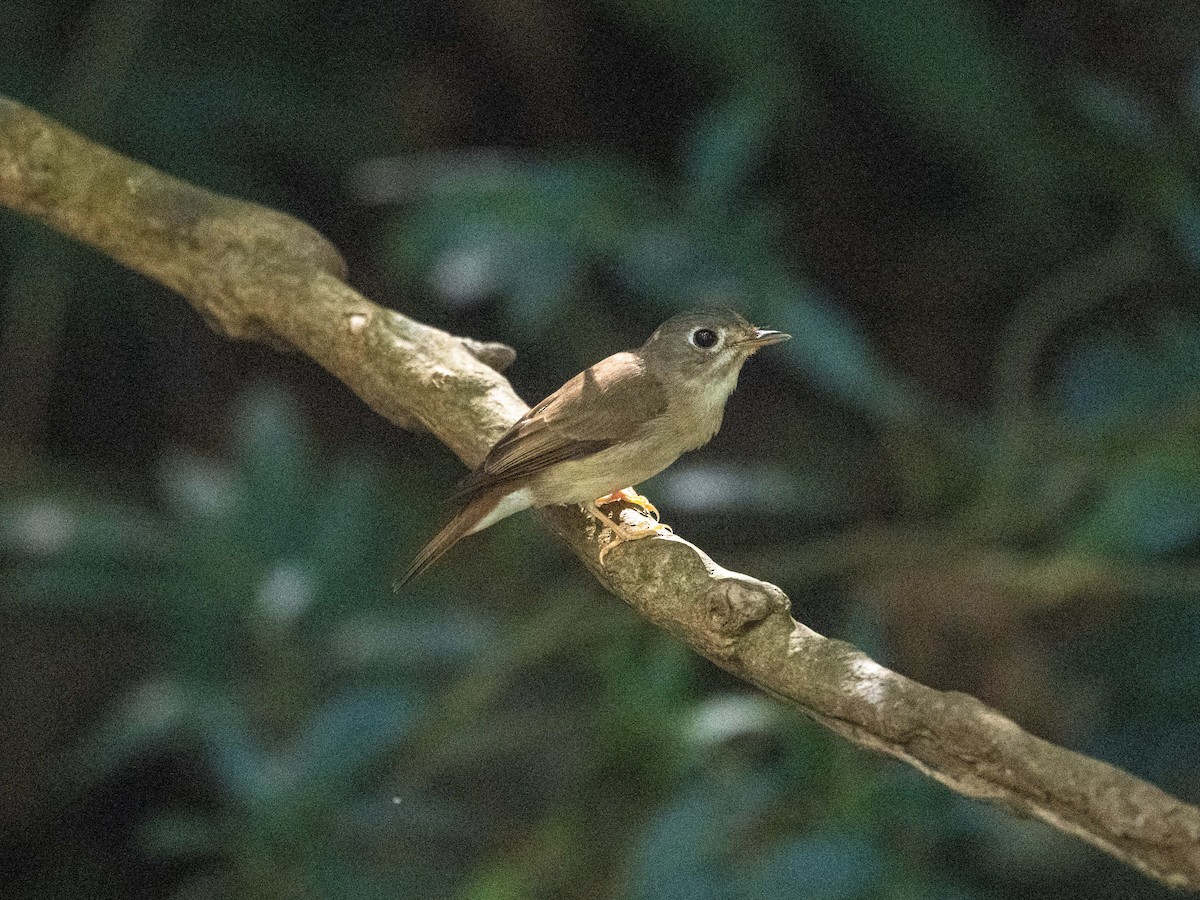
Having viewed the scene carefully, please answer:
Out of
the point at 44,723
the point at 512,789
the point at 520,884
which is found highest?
the point at 520,884

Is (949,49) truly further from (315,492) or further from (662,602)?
(662,602)

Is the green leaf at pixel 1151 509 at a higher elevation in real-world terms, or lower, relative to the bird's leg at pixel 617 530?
lower

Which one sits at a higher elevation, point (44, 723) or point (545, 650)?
point (545, 650)

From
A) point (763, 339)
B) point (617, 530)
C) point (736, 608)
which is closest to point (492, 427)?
point (617, 530)

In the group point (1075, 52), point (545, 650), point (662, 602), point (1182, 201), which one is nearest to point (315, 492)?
point (545, 650)

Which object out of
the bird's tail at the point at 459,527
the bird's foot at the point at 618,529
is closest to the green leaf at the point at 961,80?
the bird's foot at the point at 618,529

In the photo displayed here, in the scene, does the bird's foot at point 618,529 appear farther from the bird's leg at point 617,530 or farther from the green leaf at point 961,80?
the green leaf at point 961,80
